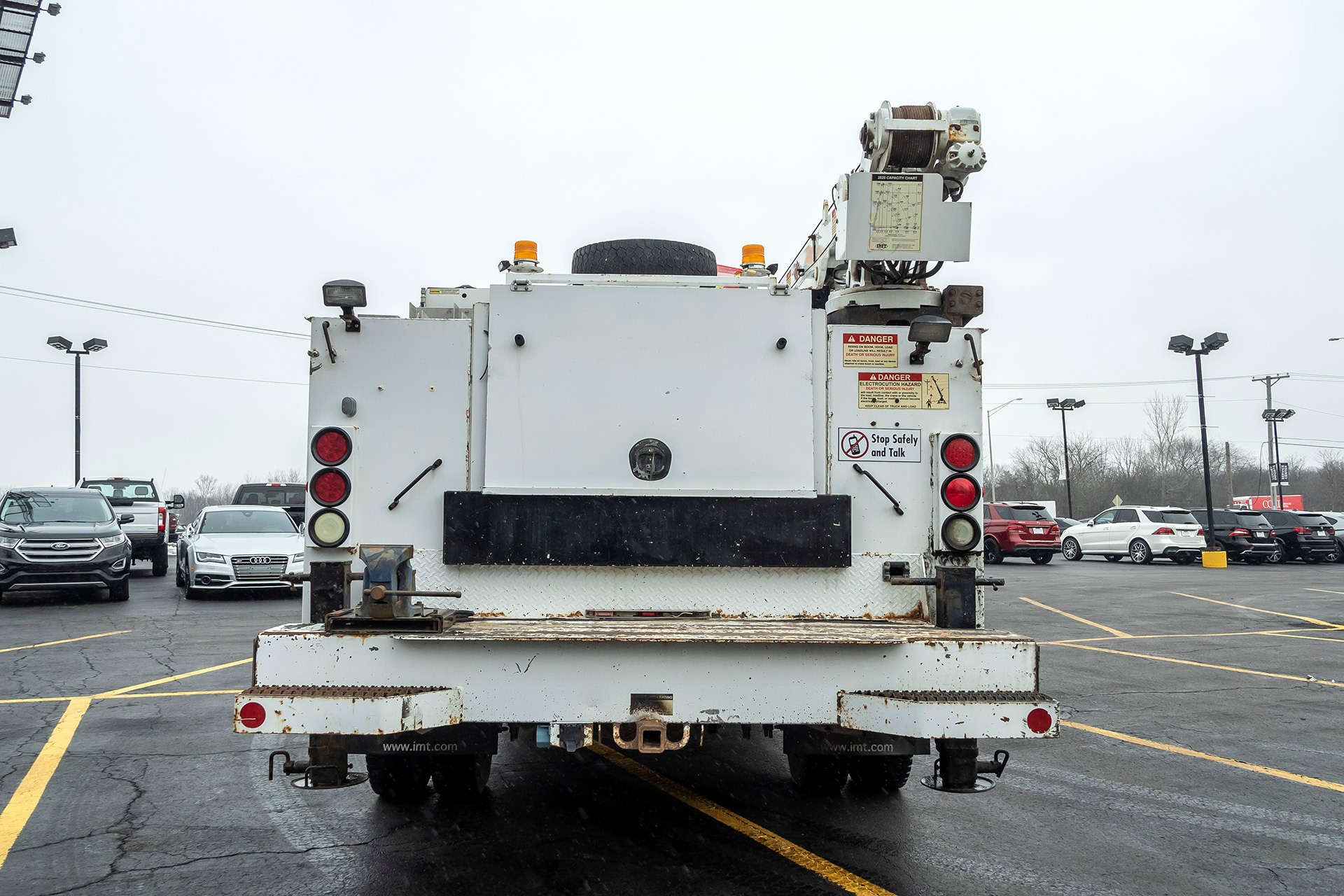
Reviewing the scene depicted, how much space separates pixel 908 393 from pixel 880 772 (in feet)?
6.56

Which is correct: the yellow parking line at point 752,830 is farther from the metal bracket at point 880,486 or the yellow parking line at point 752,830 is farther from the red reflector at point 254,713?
the metal bracket at point 880,486

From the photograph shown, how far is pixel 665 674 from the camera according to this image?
3.42 metres

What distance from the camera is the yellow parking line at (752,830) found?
393cm

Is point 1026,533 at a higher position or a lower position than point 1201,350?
lower

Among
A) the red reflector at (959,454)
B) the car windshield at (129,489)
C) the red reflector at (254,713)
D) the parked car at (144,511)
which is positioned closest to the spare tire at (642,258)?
the red reflector at (959,454)

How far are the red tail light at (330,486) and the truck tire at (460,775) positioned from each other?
132cm

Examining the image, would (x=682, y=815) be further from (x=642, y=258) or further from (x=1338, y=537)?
(x=1338, y=537)

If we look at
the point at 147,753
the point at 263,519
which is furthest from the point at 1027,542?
the point at 147,753

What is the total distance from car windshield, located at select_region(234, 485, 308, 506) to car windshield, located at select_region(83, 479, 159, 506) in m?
1.71

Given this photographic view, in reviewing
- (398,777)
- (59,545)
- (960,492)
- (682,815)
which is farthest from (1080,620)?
(59,545)

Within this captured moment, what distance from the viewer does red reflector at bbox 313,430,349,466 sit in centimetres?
421

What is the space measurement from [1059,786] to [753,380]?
309 cm

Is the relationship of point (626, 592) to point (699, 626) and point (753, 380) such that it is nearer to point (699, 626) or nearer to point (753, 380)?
point (699, 626)

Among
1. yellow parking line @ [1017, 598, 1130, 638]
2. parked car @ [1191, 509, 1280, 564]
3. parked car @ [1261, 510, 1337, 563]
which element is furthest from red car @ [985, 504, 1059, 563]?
yellow parking line @ [1017, 598, 1130, 638]
